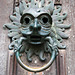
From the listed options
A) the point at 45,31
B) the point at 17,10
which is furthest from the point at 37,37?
the point at 17,10

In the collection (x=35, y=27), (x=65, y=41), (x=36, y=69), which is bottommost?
(x=36, y=69)

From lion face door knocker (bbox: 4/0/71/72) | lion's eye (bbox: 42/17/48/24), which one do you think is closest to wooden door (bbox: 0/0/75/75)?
lion face door knocker (bbox: 4/0/71/72)

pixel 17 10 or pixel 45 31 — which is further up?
pixel 17 10

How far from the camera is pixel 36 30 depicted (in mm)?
1229

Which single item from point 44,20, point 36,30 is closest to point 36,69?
point 36,30

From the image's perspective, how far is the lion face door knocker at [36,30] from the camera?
1.27 metres

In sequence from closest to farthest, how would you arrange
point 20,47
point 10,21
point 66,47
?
1. point 20,47
2. point 66,47
3. point 10,21

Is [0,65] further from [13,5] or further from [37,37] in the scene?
[13,5]

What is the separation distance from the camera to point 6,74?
4.30 feet

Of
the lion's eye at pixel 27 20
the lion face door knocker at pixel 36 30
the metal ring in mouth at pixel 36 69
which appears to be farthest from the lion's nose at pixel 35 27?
the metal ring in mouth at pixel 36 69

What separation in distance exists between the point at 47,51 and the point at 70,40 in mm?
220

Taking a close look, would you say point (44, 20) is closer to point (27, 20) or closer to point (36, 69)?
point (27, 20)

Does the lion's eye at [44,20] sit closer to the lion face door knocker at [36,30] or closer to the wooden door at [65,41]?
the lion face door knocker at [36,30]

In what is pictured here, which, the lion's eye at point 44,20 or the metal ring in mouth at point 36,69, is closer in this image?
the metal ring in mouth at point 36,69
